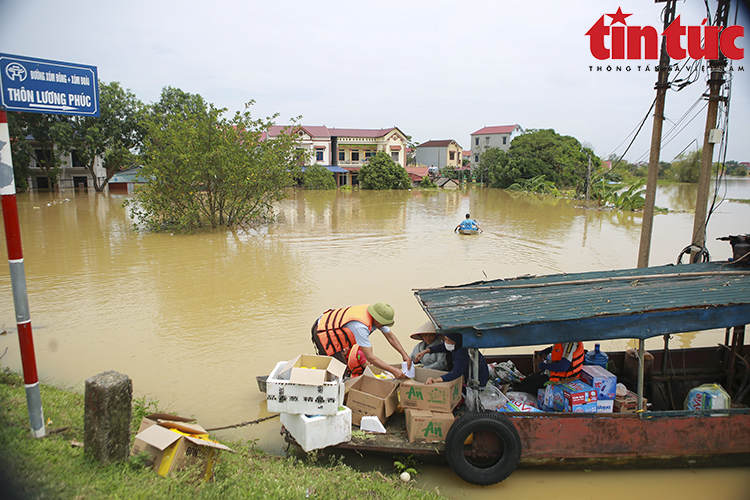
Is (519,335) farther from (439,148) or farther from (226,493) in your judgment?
(439,148)

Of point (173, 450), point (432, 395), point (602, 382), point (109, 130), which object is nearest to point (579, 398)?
point (602, 382)

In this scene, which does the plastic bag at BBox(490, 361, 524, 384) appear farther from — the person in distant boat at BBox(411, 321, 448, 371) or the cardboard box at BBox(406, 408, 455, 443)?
the cardboard box at BBox(406, 408, 455, 443)

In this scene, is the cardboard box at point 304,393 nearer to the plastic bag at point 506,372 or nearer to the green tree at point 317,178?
the plastic bag at point 506,372

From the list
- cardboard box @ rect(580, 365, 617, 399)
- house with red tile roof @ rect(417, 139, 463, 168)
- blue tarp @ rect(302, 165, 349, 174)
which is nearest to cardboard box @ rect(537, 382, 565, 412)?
cardboard box @ rect(580, 365, 617, 399)

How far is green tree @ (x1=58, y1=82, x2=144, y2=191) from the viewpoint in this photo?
118 feet

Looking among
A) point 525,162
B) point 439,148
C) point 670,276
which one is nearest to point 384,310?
point 670,276

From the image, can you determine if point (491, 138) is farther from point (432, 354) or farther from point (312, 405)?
point (312, 405)

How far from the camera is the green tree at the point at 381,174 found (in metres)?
51.0

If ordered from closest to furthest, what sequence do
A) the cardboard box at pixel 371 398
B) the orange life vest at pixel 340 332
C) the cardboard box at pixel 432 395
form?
the cardboard box at pixel 432 395, the cardboard box at pixel 371 398, the orange life vest at pixel 340 332

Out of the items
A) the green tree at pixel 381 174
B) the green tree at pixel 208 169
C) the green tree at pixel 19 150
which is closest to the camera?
the green tree at pixel 208 169

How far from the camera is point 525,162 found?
53562mm

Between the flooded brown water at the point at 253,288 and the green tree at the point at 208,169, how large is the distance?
3.90 feet

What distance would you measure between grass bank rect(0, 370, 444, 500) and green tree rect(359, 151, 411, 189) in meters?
47.2

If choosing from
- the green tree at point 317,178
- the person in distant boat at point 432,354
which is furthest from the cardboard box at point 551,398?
the green tree at point 317,178
